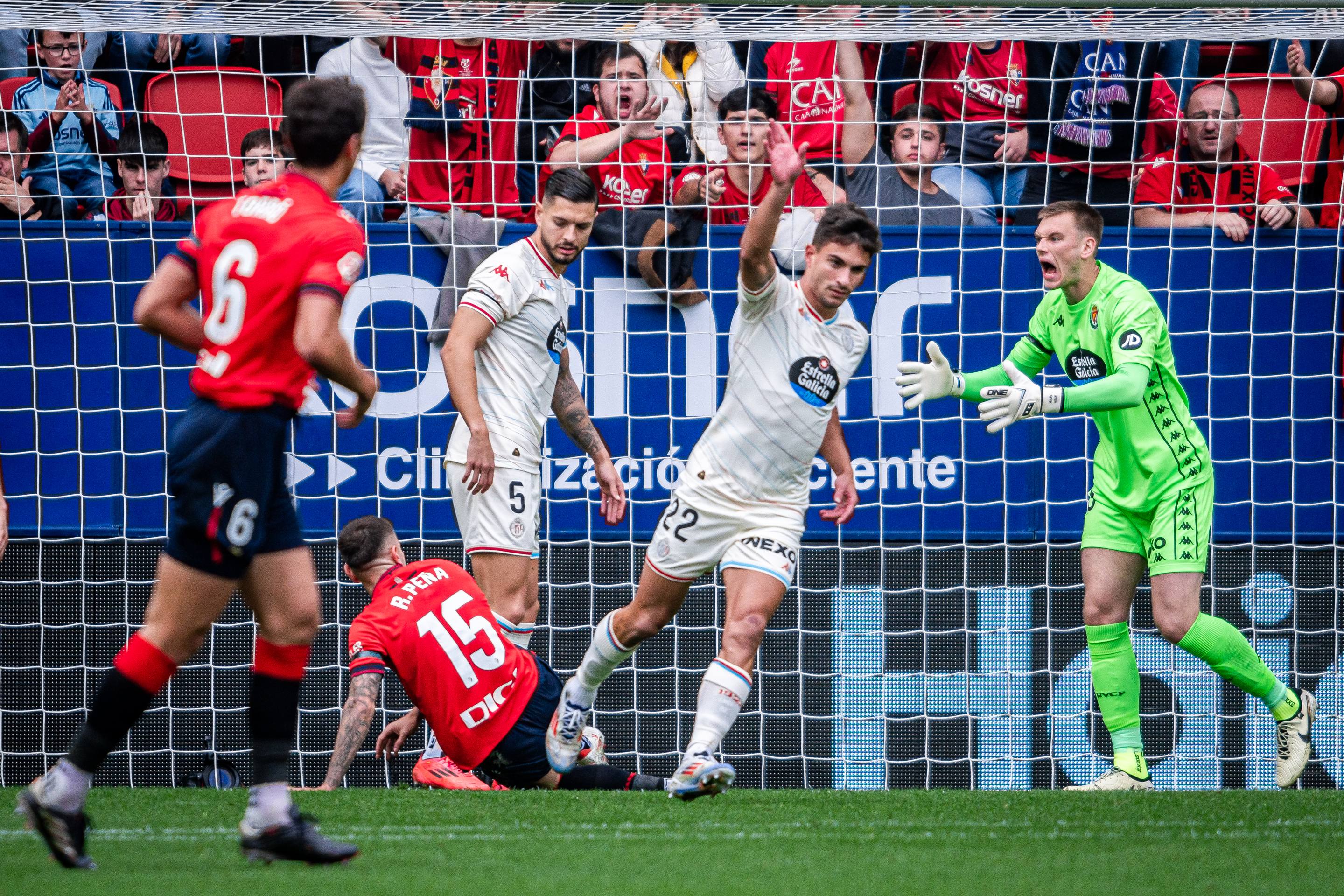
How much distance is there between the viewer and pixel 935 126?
7.43m

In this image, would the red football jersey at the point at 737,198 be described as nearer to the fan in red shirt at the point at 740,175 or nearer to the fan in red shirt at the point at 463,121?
the fan in red shirt at the point at 740,175

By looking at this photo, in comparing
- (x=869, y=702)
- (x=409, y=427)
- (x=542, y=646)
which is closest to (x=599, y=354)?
(x=409, y=427)

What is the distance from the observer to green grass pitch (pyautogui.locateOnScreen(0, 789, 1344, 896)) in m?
3.18

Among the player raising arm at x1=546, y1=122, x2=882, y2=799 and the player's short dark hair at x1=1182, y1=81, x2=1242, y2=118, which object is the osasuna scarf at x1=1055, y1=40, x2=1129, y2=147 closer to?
the player's short dark hair at x1=1182, y1=81, x2=1242, y2=118

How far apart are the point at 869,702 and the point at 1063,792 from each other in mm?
1726

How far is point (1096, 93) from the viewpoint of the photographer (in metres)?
7.45

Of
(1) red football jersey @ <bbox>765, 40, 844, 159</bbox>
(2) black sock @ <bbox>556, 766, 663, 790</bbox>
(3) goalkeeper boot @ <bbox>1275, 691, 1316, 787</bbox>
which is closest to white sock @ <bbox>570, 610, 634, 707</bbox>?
(2) black sock @ <bbox>556, 766, 663, 790</bbox>

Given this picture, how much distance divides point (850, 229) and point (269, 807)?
2.56m

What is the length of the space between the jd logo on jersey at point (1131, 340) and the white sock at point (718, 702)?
1803mm

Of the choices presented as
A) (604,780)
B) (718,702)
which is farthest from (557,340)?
(718,702)

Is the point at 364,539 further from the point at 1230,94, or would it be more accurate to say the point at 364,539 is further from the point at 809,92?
the point at 1230,94

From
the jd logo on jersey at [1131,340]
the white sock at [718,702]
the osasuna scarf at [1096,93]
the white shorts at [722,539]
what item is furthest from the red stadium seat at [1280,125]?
the white sock at [718,702]

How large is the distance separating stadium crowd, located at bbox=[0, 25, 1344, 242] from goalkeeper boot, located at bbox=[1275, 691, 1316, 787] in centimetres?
240

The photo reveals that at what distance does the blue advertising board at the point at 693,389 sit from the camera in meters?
6.55
